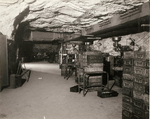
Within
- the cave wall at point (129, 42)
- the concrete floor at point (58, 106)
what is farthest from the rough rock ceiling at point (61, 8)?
the concrete floor at point (58, 106)

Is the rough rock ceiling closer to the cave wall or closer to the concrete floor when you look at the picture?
the cave wall

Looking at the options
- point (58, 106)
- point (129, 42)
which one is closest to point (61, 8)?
point (58, 106)

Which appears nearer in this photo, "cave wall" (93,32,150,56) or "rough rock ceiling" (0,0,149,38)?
"rough rock ceiling" (0,0,149,38)

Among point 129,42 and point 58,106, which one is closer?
point 58,106

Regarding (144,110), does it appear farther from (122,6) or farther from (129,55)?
(122,6)

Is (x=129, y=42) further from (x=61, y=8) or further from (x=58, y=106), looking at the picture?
(x=58, y=106)

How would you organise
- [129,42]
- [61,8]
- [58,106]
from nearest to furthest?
[58,106] → [61,8] → [129,42]

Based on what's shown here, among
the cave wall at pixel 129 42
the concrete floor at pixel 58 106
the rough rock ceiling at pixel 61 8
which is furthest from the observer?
the cave wall at pixel 129 42

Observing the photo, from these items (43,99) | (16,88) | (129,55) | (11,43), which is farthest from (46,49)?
(129,55)

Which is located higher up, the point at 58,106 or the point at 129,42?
the point at 129,42

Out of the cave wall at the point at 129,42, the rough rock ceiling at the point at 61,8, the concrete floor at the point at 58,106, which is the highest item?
the rough rock ceiling at the point at 61,8

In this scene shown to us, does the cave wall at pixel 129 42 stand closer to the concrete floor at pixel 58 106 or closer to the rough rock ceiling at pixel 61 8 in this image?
the rough rock ceiling at pixel 61 8

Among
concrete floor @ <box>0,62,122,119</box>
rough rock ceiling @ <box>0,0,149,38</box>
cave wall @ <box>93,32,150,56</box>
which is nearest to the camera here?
concrete floor @ <box>0,62,122,119</box>

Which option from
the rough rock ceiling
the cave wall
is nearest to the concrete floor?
the rough rock ceiling
